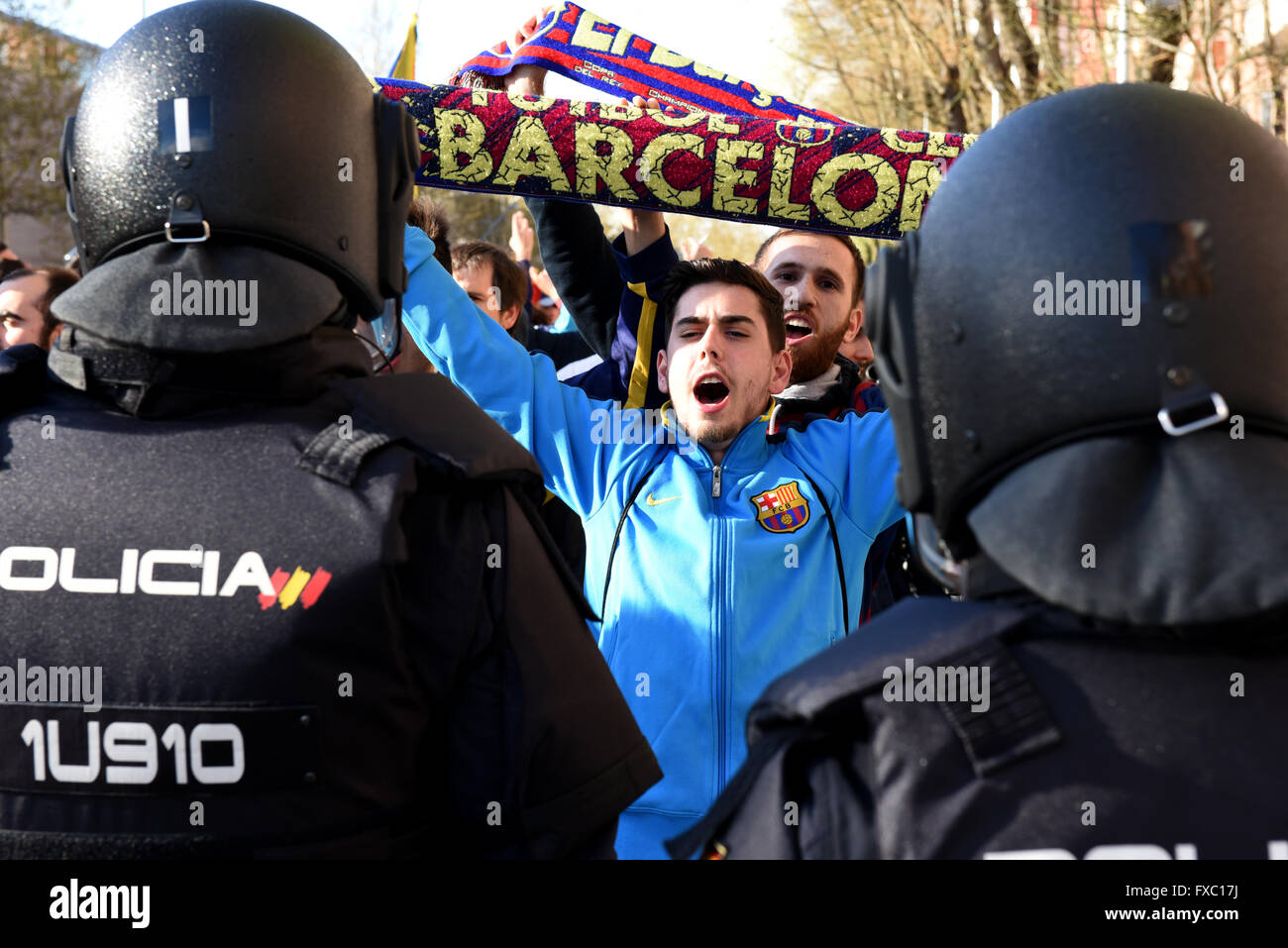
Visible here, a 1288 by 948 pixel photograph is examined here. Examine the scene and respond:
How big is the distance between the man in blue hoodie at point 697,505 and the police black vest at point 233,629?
47.2 inches

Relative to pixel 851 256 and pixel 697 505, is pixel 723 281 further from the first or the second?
pixel 851 256

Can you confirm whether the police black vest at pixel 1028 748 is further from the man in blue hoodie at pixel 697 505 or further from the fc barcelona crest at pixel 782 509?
the fc barcelona crest at pixel 782 509

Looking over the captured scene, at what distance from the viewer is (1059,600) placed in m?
1.32

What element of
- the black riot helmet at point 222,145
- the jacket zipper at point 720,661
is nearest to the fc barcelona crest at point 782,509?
the jacket zipper at point 720,661

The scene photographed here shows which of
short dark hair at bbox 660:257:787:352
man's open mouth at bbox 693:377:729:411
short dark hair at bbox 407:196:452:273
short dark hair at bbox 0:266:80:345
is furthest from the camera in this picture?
short dark hair at bbox 0:266:80:345

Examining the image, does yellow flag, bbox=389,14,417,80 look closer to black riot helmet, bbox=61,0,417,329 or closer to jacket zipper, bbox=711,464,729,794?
jacket zipper, bbox=711,464,729,794

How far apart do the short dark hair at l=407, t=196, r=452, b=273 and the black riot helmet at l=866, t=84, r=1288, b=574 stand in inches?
107

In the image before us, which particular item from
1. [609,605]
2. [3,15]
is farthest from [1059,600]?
[3,15]

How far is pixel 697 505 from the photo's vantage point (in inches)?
118

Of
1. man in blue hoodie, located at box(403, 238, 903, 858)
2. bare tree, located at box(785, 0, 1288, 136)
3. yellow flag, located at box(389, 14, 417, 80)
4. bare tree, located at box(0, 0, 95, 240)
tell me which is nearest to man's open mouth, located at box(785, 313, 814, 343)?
man in blue hoodie, located at box(403, 238, 903, 858)

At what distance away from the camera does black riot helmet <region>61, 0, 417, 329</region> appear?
178cm

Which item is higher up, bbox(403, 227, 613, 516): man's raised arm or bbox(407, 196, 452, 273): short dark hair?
bbox(407, 196, 452, 273): short dark hair

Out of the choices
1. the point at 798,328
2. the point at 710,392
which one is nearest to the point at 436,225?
the point at 798,328
